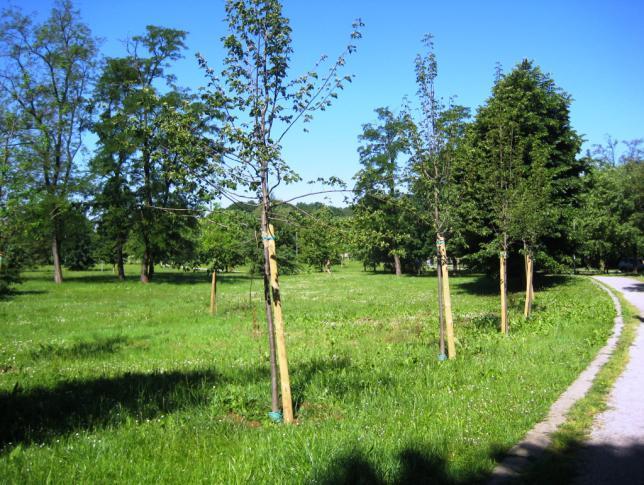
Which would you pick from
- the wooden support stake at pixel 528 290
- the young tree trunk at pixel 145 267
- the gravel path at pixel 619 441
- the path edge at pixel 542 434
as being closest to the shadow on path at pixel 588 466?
the gravel path at pixel 619 441

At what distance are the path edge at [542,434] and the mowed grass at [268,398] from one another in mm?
122

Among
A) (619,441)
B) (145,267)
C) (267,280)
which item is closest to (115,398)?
(267,280)

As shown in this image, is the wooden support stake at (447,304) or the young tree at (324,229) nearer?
the young tree at (324,229)

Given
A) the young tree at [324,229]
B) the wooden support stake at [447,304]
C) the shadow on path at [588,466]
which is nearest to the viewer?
the shadow on path at [588,466]

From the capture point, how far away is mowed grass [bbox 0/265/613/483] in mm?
4516

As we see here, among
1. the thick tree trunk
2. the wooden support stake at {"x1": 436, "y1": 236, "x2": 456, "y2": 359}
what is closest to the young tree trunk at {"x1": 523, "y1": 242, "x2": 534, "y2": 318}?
the wooden support stake at {"x1": 436, "y1": 236, "x2": 456, "y2": 359}

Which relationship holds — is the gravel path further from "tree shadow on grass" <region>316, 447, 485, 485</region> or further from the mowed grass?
"tree shadow on grass" <region>316, 447, 485, 485</region>

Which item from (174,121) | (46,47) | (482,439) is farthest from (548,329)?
(46,47)

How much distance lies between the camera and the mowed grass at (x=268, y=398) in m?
4.52

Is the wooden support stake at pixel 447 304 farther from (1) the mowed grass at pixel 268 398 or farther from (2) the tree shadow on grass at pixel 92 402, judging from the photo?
(2) the tree shadow on grass at pixel 92 402

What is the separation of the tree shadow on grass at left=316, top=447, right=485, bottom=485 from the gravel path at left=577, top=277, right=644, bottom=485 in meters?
1.25

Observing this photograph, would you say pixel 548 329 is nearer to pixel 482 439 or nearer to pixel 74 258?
pixel 482 439

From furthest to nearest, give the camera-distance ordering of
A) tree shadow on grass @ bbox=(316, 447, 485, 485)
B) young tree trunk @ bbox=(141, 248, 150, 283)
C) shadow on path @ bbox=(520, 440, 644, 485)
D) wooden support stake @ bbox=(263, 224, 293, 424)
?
young tree trunk @ bbox=(141, 248, 150, 283), wooden support stake @ bbox=(263, 224, 293, 424), shadow on path @ bbox=(520, 440, 644, 485), tree shadow on grass @ bbox=(316, 447, 485, 485)

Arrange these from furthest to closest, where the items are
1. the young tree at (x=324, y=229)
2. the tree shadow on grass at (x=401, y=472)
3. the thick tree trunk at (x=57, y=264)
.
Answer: the thick tree trunk at (x=57, y=264), the young tree at (x=324, y=229), the tree shadow on grass at (x=401, y=472)
